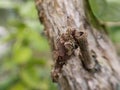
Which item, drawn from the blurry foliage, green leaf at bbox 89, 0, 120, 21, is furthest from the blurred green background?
green leaf at bbox 89, 0, 120, 21

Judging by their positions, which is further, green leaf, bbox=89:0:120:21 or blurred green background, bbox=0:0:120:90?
blurred green background, bbox=0:0:120:90

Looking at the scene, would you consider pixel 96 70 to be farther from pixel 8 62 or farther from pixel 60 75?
pixel 8 62

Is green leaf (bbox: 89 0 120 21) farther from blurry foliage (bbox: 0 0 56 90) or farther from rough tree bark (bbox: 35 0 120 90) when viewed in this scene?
blurry foliage (bbox: 0 0 56 90)

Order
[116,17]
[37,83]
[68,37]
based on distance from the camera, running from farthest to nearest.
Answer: [37,83] < [116,17] < [68,37]

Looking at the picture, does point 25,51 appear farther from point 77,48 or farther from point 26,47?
point 77,48

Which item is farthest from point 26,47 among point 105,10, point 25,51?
point 105,10

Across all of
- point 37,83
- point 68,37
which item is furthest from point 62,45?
point 37,83
